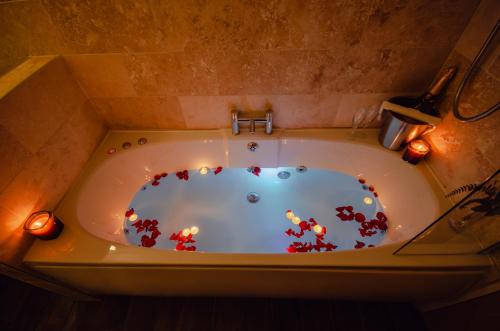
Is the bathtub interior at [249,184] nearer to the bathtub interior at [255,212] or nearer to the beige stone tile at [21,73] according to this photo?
the bathtub interior at [255,212]

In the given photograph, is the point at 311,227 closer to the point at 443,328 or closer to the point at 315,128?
the point at 315,128

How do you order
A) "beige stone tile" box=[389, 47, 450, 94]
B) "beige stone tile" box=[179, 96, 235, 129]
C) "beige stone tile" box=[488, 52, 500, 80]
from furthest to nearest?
"beige stone tile" box=[179, 96, 235, 129] < "beige stone tile" box=[389, 47, 450, 94] < "beige stone tile" box=[488, 52, 500, 80]

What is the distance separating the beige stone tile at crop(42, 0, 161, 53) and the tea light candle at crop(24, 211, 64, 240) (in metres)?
0.78

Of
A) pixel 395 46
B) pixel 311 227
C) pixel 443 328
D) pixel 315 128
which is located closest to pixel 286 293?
pixel 311 227

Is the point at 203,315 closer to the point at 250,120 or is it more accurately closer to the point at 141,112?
the point at 250,120

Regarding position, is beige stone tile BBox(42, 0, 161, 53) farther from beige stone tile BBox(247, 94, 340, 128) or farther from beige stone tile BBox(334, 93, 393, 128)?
beige stone tile BBox(334, 93, 393, 128)

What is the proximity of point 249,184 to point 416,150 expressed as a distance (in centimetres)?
97

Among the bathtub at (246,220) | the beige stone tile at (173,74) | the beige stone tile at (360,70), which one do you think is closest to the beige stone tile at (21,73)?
the beige stone tile at (173,74)

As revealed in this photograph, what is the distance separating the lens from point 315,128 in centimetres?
141

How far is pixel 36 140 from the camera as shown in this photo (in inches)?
37.9

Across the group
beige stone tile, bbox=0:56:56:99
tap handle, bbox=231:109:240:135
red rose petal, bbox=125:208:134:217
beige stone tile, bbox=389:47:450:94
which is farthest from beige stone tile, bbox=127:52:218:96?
beige stone tile, bbox=389:47:450:94

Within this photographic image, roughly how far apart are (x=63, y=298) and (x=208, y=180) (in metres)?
1.04

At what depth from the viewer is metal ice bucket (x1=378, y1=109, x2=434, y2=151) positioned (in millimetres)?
1093

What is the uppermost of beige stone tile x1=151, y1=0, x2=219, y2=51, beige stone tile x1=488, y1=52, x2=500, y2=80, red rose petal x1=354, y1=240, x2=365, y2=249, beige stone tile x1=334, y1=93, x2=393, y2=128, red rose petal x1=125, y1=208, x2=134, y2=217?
beige stone tile x1=151, y1=0, x2=219, y2=51
